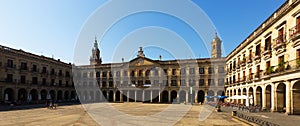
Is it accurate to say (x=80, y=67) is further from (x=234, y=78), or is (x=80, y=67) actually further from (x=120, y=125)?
(x=120, y=125)

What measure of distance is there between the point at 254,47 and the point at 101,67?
4338 centimetres

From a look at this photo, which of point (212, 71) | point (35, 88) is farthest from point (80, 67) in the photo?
point (212, 71)

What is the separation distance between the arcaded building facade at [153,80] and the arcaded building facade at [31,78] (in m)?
6.39

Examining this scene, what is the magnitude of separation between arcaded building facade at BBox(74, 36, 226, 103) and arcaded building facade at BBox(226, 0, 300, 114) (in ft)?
54.7

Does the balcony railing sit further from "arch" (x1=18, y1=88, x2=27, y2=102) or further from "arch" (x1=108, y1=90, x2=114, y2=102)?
"arch" (x1=108, y1=90, x2=114, y2=102)

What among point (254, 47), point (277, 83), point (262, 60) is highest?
point (254, 47)

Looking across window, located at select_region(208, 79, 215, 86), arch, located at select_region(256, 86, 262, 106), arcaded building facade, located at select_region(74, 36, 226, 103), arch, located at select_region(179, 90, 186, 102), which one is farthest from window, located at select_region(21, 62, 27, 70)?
arch, located at select_region(256, 86, 262, 106)

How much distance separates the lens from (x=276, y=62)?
24234mm

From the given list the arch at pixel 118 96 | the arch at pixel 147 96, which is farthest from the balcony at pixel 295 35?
the arch at pixel 118 96

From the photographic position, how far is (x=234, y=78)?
139 ft

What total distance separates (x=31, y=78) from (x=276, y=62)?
46.1 meters

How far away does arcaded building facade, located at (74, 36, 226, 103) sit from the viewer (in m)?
52.1

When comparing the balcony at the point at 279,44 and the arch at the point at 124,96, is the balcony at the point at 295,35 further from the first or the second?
the arch at the point at 124,96

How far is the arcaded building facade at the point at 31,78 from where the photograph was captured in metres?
41.2
